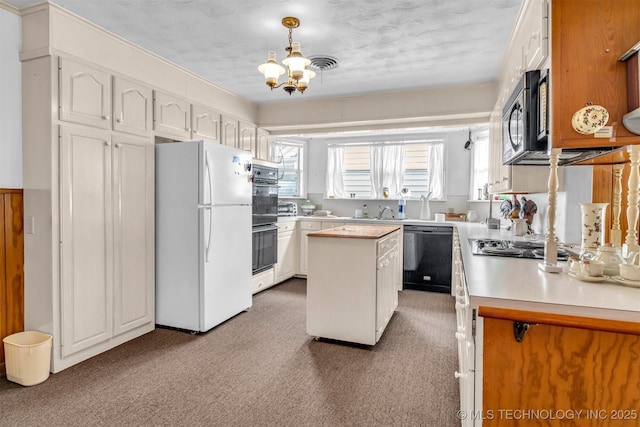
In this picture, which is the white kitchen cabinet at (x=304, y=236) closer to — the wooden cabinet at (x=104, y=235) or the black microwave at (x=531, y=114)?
the wooden cabinet at (x=104, y=235)

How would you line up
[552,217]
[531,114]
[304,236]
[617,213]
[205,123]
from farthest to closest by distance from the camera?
→ [304,236] < [205,123] < [617,213] < [531,114] < [552,217]

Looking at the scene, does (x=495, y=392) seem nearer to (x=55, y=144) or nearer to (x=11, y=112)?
(x=55, y=144)

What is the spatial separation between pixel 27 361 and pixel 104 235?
0.93 metres

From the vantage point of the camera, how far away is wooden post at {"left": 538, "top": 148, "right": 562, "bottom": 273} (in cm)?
140

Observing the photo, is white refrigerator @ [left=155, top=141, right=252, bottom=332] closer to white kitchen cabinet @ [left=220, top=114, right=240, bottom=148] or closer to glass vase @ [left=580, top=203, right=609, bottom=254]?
white kitchen cabinet @ [left=220, top=114, right=240, bottom=148]

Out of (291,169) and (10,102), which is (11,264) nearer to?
(10,102)

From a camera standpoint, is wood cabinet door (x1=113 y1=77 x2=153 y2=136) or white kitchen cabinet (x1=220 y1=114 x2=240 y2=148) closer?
wood cabinet door (x1=113 y1=77 x2=153 y2=136)

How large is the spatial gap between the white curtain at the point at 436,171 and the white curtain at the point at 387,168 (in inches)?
17.1

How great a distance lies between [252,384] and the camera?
2271 mm

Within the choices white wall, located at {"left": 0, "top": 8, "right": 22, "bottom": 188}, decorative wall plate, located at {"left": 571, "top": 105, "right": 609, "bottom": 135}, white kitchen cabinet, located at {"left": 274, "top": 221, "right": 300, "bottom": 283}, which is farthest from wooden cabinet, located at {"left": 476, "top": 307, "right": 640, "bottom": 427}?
white kitchen cabinet, located at {"left": 274, "top": 221, "right": 300, "bottom": 283}

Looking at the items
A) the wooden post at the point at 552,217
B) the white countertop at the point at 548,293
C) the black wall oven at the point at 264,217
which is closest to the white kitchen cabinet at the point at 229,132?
the black wall oven at the point at 264,217

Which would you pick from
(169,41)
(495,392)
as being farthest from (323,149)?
(495,392)

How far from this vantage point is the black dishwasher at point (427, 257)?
4.54 m

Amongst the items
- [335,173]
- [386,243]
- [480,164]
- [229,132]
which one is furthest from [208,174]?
[480,164]
